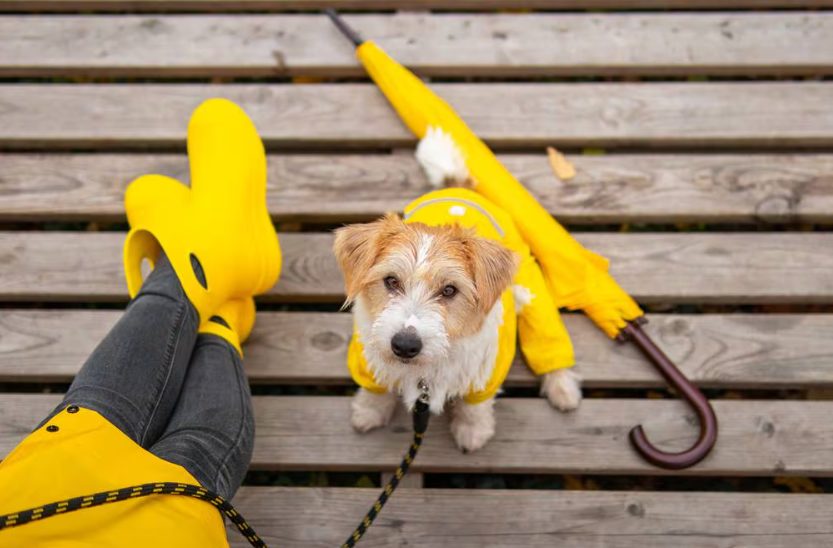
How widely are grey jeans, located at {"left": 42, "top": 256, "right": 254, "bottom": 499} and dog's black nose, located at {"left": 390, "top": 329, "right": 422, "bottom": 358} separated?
2.08 feet

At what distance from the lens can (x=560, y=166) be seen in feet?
9.16

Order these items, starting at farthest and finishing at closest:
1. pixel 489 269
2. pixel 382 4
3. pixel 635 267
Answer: pixel 382 4
pixel 635 267
pixel 489 269

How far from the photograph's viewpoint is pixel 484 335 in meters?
1.93

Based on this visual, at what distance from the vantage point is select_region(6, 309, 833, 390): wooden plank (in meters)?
2.46

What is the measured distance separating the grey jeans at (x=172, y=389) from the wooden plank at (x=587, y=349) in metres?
0.38

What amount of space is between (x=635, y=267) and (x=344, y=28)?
1836 mm

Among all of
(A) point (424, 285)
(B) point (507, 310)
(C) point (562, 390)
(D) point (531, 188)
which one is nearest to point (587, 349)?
(C) point (562, 390)

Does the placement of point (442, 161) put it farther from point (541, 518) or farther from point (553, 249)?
point (541, 518)

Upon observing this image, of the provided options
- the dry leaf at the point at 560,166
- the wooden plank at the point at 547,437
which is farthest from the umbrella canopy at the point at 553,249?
the wooden plank at the point at 547,437

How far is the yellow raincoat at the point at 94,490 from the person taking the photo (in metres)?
1.37

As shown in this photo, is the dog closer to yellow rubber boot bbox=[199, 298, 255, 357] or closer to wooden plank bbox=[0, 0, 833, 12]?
yellow rubber boot bbox=[199, 298, 255, 357]

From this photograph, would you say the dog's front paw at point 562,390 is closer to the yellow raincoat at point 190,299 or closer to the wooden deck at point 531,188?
the wooden deck at point 531,188

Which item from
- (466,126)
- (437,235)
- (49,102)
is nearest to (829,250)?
(466,126)

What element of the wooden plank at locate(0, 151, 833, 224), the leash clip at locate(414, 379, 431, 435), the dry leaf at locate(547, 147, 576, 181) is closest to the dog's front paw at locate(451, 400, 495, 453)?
the leash clip at locate(414, 379, 431, 435)
